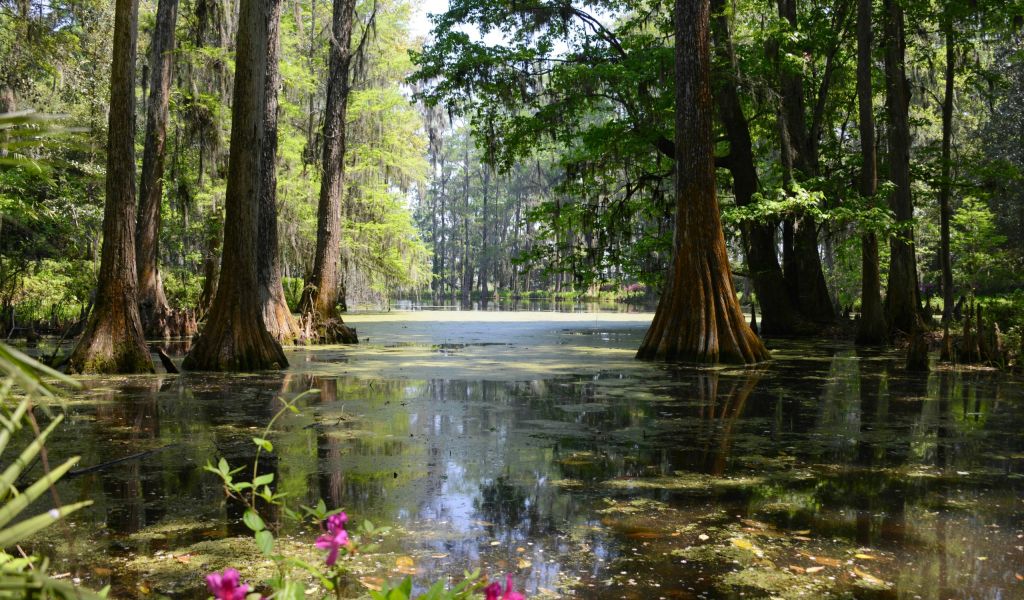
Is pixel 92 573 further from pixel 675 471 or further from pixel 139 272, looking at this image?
pixel 139 272

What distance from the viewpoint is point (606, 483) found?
159 inches

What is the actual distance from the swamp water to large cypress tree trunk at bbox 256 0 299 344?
15.9 ft

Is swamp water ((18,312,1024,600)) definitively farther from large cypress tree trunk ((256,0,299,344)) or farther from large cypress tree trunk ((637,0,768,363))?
large cypress tree trunk ((256,0,299,344))

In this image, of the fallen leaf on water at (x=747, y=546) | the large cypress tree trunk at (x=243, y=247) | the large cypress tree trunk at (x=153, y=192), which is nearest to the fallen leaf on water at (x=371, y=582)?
the fallen leaf on water at (x=747, y=546)

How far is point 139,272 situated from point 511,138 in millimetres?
7817

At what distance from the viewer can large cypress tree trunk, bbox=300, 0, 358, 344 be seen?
47.6ft

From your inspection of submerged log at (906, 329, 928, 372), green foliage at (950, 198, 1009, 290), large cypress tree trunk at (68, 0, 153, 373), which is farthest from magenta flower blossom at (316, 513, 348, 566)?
green foliage at (950, 198, 1009, 290)

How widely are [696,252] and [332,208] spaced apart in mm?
8041

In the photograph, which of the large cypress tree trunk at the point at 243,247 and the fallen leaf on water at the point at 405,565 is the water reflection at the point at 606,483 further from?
the large cypress tree trunk at the point at 243,247

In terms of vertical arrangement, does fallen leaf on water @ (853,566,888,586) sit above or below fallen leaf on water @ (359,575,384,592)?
below

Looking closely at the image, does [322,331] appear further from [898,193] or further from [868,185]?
[898,193]

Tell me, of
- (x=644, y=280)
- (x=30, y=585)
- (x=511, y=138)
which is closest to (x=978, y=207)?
(x=644, y=280)

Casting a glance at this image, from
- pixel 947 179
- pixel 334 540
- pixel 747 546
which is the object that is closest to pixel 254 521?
pixel 334 540

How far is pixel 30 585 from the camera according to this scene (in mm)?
881
